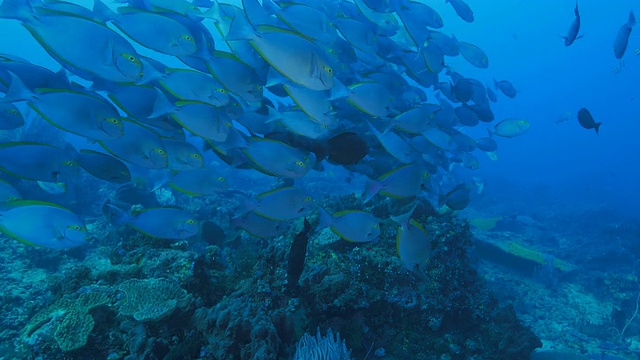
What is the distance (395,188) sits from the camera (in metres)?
3.80

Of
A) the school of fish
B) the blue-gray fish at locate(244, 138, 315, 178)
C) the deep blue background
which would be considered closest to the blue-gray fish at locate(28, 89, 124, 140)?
the school of fish

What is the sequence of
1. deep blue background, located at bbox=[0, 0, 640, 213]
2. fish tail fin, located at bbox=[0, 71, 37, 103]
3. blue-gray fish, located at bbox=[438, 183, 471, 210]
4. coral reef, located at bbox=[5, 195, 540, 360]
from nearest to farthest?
fish tail fin, located at bbox=[0, 71, 37, 103], coral reef, located at bbox=[5, 195, 540, 360], blue-gray fish, located at bbox=[438, 183, 471, 210], deep blue background, located at bbox=[0, 0, 640, 213]

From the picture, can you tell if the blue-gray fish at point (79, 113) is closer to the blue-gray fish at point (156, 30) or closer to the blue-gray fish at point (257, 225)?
the blue-gray fish at point (156, 30)

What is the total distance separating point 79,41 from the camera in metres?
2.38

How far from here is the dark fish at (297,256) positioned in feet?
11.5

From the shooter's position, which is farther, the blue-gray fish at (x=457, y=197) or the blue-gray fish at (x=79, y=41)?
the blue-gray fish at (x=457, y=197)

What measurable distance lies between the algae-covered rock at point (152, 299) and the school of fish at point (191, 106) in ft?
1.79

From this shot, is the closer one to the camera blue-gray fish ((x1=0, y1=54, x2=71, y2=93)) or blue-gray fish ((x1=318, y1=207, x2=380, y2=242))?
blue-gray fish ((x1=0, y1=54, x2=71, y2=93))

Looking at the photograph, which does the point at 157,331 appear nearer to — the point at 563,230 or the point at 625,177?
the point at 563,230

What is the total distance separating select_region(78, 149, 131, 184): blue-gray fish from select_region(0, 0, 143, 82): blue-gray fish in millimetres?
993

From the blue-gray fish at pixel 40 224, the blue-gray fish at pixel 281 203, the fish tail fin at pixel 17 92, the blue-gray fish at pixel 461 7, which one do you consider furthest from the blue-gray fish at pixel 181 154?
the blue-gray fish at pixel 461 7

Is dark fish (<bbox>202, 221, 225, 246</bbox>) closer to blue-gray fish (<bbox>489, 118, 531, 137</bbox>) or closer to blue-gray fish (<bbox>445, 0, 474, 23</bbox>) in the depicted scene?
blue-gray fish (<bbox>445, 0, 474, 23</bbox>)

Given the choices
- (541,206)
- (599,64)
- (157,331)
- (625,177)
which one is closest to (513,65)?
(599,64)

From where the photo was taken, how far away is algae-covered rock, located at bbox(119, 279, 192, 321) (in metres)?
3.11
